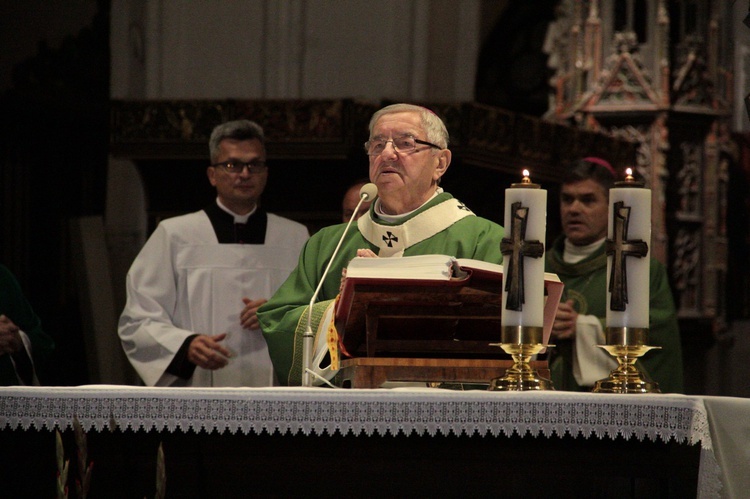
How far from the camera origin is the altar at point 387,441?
306 centimetres

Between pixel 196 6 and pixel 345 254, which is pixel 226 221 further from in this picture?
pixel 196 6

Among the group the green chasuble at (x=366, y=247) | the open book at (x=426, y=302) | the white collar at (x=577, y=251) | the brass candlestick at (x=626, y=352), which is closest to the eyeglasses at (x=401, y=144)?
the green chasuble at (x=366, y=247)

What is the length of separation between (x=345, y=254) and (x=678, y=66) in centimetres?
416

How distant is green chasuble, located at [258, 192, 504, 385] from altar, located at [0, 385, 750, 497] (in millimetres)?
979

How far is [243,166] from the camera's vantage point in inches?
233

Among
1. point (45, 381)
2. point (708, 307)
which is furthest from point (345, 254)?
point (708, 307)

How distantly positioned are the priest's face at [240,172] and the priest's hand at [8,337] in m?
1.14

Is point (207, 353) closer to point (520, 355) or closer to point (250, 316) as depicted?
point (250, 316)

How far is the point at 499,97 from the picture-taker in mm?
10469

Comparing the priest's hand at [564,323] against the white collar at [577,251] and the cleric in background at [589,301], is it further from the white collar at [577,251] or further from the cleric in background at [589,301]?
the white collar at [577,251]

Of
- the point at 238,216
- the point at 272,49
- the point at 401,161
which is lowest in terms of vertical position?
the point at 238,216

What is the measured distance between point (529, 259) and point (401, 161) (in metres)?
1.11

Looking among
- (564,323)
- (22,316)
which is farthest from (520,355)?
(22,316)

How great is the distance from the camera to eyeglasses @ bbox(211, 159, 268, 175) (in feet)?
19.4
